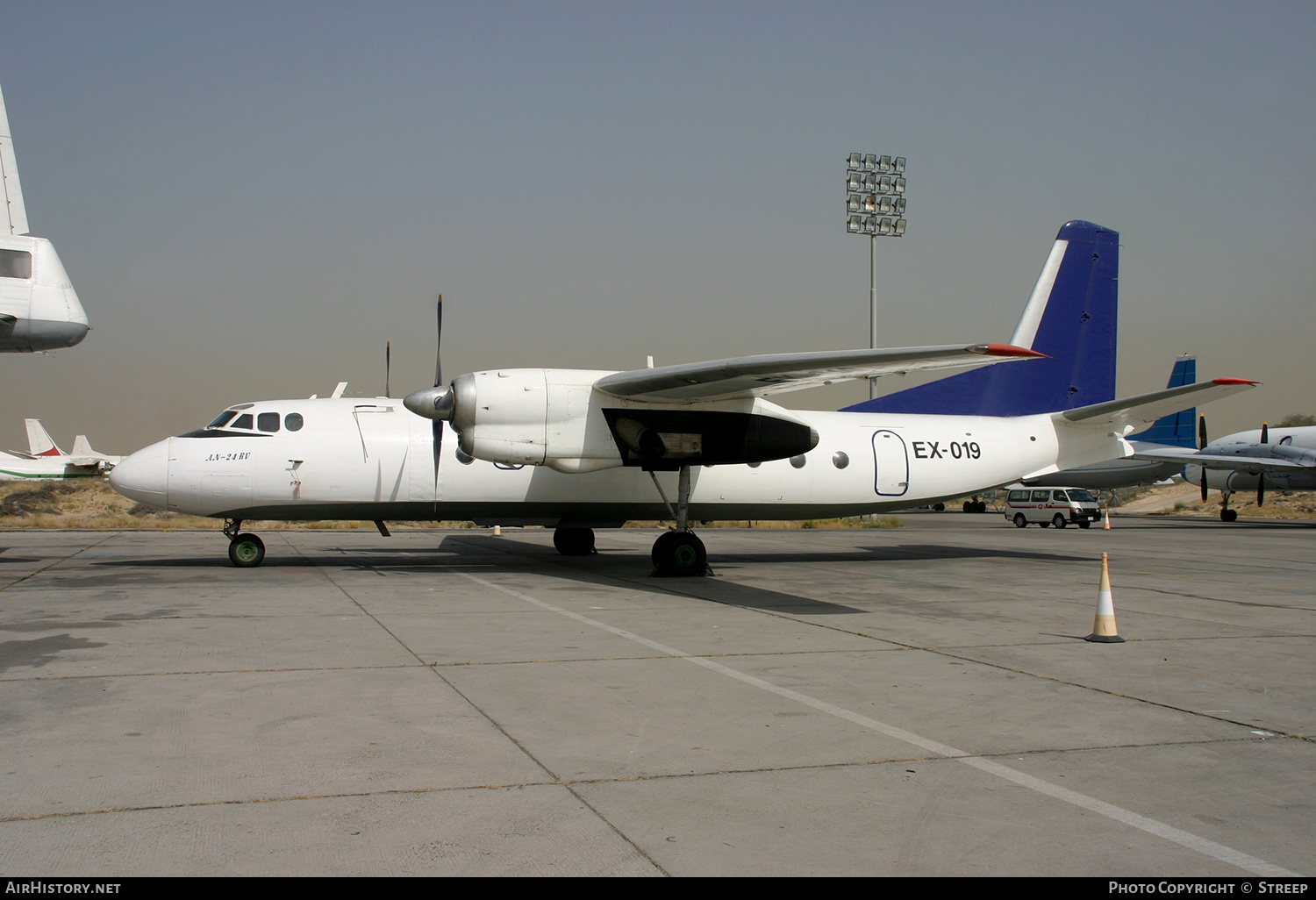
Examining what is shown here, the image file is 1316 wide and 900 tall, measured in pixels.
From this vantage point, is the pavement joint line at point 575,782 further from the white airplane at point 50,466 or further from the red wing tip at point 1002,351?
the white airplane at point 50,466

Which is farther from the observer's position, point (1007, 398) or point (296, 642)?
point (1007, 398)

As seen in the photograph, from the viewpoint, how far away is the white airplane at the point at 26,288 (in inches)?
517

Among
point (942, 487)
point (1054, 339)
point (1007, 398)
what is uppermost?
point (1054, 339)

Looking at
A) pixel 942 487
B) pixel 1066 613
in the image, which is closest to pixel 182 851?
pixel 1066 613

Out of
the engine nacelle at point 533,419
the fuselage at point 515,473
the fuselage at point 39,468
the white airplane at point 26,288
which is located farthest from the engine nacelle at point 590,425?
the fuselage at point 39,468

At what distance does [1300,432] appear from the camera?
3853cm

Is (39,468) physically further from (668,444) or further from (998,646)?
(998,646)

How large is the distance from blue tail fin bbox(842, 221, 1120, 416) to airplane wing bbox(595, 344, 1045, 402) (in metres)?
5.08

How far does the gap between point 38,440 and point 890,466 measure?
50.1 metres

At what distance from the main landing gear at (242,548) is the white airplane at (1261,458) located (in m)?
33.2

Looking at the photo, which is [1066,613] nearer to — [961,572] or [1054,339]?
[961,572]

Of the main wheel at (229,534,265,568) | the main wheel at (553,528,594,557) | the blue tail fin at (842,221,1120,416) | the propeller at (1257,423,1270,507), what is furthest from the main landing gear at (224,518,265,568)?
the propeller at (1257,423,1270,507)

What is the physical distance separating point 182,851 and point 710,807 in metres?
2.24

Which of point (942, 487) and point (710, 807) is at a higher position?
point (942, 487)
